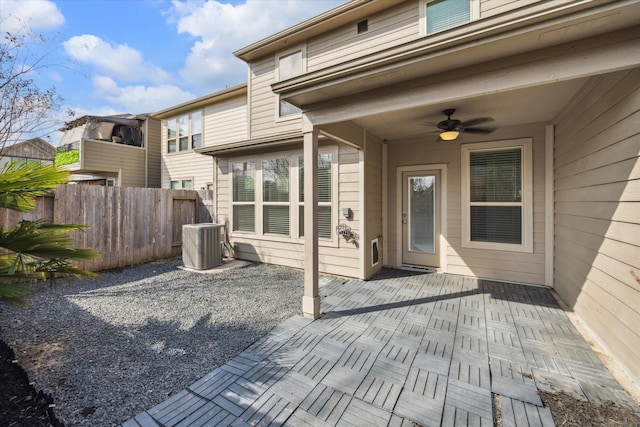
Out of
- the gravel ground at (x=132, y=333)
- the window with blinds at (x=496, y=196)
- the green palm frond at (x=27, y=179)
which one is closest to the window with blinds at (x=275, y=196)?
the gravel ground at (x=132, y=333)

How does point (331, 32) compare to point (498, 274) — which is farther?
point (331, 32)

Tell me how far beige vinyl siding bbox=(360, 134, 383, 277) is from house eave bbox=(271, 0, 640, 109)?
2049 mm

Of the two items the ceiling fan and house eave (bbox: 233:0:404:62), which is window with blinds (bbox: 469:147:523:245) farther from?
house eave (bbox: 233:0:404:62)

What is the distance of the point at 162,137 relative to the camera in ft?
35.3

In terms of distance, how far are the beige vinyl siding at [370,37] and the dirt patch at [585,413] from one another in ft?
15.9

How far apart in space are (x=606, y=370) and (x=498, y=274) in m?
2.47

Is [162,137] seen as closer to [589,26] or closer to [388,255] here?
[388,255]

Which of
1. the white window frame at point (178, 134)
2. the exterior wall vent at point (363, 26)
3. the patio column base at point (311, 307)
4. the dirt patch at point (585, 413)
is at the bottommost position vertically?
the dirt patch at point (585, 413)

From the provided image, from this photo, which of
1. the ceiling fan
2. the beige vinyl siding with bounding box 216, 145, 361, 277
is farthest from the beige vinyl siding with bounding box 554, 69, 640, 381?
the beige vinyl siding with bounding box 216, 145, 361, 277

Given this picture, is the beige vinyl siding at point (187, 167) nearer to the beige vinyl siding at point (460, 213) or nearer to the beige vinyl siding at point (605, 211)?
the beige vinyl siding at point (460, 213)

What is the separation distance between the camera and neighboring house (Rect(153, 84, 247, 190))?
8664 mm

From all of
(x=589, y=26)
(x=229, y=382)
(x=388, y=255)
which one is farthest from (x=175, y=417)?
(x=388, y=255)

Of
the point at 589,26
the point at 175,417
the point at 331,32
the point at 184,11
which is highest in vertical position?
the point at 184,11

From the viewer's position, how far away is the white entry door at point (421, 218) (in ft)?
16.8
